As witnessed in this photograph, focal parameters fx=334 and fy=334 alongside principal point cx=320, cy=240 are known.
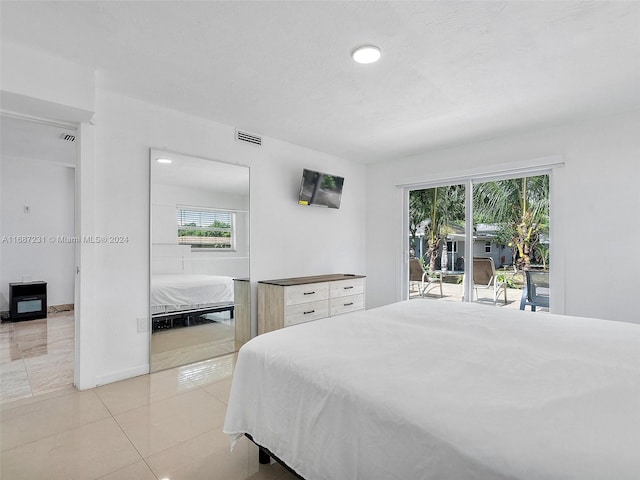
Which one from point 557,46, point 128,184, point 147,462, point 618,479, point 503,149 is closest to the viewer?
point 618,479

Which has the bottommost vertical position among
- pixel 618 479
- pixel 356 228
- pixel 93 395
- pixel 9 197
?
pixel 93 395

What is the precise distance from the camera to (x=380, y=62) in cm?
236

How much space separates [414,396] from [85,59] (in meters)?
2.95

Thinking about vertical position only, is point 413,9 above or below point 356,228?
above

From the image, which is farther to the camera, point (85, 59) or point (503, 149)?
point (503, 149)

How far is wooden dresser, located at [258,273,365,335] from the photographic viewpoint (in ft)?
11.8

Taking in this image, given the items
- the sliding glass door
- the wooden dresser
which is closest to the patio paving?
Result: the sliding glass door

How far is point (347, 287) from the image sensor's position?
4.29m

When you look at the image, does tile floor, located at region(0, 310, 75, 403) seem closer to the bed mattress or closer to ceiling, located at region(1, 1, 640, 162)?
the bed mattress

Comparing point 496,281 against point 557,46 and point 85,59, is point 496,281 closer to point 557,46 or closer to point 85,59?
point 557,46

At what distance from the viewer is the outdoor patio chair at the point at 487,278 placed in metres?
4.18

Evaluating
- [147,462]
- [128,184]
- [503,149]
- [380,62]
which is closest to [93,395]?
[147,462]

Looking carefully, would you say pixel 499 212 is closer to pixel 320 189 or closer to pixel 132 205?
pixel 320 189

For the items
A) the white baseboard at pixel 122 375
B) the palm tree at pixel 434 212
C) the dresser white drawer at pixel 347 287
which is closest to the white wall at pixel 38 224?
the white baseboard at pixel 122 375
